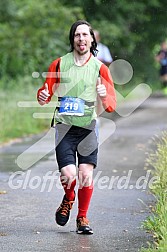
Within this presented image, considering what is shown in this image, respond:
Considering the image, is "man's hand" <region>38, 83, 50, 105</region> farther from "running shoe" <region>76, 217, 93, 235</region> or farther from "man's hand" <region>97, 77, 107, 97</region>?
"running shoe" <region>76, 217, 93, 235</region>

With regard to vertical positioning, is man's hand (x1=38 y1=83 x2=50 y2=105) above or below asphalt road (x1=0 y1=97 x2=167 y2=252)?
above

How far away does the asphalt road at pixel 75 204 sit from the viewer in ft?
24.2

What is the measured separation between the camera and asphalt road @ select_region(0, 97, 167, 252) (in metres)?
7.39

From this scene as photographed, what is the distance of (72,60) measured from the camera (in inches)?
307

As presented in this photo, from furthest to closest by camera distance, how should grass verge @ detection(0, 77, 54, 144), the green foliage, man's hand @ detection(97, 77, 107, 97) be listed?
1. the green foliage
2. grass verge @ detection(0, 77, 54, 144)
3. man's hand @ detection(97, 77, 107, 97)

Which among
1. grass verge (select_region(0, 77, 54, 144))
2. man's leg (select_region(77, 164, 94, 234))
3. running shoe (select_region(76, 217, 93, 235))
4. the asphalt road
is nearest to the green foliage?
grass verge (select_region(0, 77, 54, 144))

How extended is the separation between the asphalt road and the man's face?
159 cm

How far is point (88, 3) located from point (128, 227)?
22634mm

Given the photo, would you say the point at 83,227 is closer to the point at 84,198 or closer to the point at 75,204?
the point at 84,198

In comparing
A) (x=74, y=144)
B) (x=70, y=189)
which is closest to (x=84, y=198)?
(x=70, y=189)

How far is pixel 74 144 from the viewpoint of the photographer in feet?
25.7

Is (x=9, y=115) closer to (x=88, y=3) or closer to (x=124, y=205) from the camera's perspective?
(x=124, y=205)

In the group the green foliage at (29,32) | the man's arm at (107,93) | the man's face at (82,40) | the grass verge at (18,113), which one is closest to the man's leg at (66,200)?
the man's arm at (107,93)

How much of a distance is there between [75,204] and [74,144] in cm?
173
